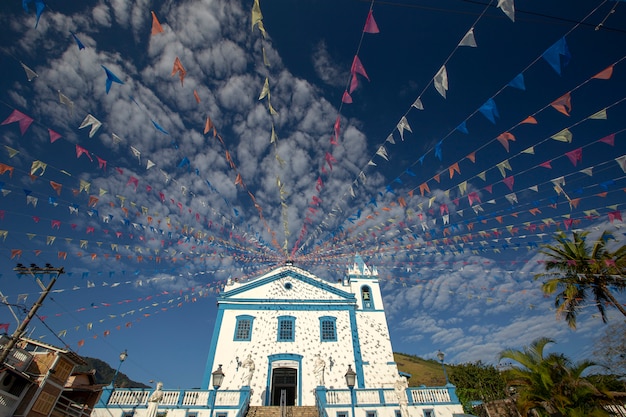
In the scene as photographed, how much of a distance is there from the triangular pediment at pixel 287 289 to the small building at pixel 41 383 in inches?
511

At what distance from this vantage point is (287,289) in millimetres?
21016

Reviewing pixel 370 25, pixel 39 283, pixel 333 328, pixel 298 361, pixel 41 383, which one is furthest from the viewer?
pixel 41 383

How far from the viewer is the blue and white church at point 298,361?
1345cm

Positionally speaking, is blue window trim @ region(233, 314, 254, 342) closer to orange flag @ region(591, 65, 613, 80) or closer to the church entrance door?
the church entrance door

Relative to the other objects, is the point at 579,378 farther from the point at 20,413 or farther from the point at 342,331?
the point at 20,413

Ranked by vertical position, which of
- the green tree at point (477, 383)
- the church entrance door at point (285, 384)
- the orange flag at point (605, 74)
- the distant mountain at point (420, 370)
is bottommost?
the church entrance door at point (285, 384)

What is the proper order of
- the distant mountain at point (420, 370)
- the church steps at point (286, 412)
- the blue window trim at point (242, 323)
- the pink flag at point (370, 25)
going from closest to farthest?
the pink flag at point (370, 25)
the church steps at point (286, 412)
the blue window trim at point (242, 323)
the distant mountain at point (420, 370)

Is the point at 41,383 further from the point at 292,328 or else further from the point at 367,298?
the point at 367,298

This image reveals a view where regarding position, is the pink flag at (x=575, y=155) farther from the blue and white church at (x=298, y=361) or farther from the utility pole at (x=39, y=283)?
the utility pole at (x=39, y=283)

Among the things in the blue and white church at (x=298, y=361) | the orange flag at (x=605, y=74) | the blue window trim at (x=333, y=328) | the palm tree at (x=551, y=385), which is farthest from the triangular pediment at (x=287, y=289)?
the orange flag at (x=605, y=74)

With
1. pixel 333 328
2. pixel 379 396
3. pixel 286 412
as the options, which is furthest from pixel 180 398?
pixel 333 328

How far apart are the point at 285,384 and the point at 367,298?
26.0 feet

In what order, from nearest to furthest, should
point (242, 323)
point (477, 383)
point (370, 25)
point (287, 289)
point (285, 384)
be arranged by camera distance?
1. point (370, 25)
2. point (285, 384)
3. point (242, 323)
4. point (287, 289)
5. point (477, 383)

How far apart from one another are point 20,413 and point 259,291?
1619 centimetres
